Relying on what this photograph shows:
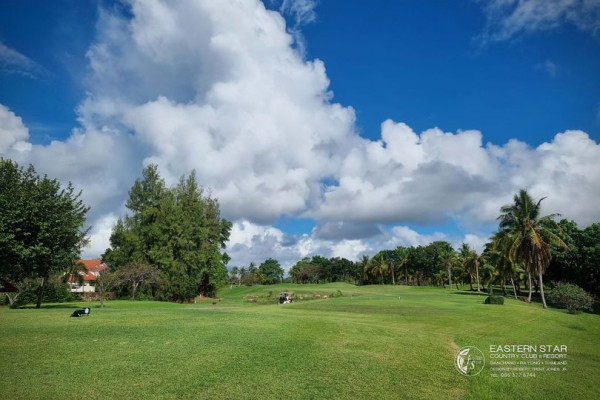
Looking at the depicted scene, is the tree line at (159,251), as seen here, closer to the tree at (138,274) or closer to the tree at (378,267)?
the tree at (138,274)

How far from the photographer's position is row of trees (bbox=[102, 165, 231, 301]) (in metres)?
62.6

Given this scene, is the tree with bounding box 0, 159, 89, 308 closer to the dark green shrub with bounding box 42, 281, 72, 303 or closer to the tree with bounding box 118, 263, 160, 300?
the tree with bounding box 118, 263, 160, 300

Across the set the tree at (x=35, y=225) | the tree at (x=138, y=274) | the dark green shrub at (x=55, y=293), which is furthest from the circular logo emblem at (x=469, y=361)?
the dark green shrub at (x=55, y=293)

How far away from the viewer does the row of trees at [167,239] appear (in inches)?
2463

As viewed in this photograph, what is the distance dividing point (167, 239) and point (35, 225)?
3057 centimetres

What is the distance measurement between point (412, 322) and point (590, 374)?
14.2 m

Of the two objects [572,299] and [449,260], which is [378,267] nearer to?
[449,260]

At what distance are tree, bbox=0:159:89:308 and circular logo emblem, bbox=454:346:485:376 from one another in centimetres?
3325

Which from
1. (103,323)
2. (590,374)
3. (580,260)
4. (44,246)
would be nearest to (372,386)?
(590,374)

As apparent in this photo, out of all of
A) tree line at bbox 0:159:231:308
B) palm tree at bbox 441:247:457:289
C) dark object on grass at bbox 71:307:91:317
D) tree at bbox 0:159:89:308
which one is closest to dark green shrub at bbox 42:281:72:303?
tree line at bbox 0:159:231:308

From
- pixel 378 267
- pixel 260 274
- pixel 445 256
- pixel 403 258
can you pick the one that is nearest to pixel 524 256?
pixel 445 256

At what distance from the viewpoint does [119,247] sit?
219 feet

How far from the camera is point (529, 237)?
51.5m

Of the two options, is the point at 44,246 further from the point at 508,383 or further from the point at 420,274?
the point at 420,274
